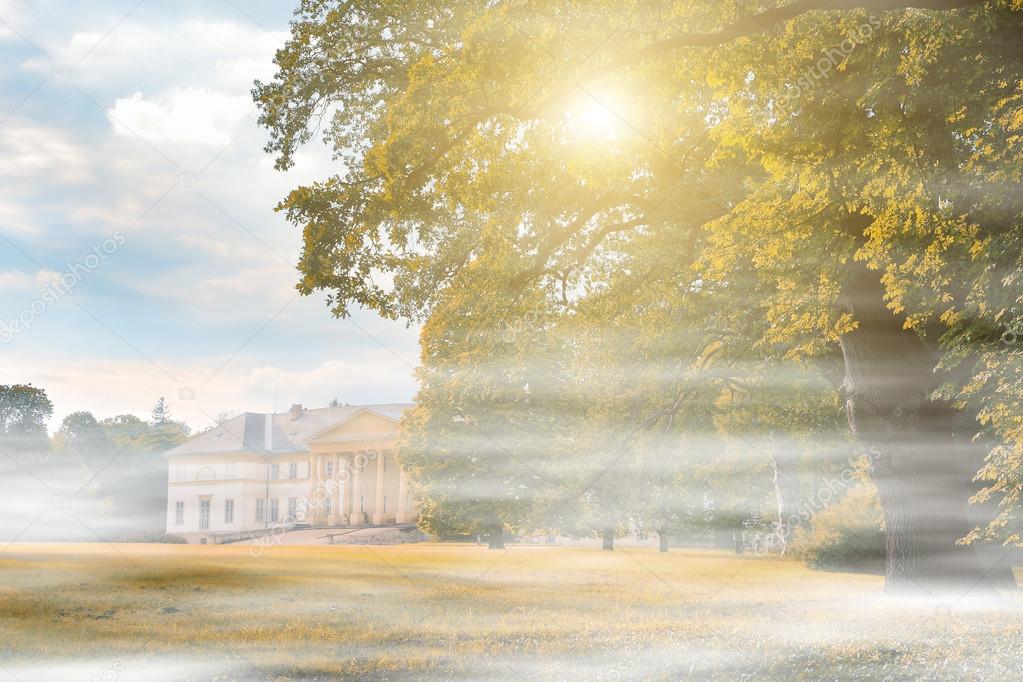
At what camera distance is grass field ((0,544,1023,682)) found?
39.0ft

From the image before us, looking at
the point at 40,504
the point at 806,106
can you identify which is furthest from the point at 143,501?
the point at 806,106

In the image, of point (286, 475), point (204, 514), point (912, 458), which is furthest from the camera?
point (286, 475)

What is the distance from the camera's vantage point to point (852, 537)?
32.1 m

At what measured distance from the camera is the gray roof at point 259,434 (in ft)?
251

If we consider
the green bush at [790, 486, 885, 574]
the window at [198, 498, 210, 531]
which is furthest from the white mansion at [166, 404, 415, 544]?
the green bush at [790, 486, 885, 574]

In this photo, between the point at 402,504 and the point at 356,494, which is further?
the point at 356,494

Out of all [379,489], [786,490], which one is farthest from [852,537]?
[379,489]

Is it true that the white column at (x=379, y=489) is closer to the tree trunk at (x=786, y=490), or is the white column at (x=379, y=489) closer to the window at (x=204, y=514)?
the window at (x=204, y=514)

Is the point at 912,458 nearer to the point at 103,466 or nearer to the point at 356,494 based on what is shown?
the point at 356,494

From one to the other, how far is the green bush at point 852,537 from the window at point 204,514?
182 feet

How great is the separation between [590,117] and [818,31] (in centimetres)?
479

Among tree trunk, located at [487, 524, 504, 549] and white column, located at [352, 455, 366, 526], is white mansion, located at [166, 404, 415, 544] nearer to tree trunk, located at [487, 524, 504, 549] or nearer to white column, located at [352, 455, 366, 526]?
white column, located at [352, 455, 366, 526]

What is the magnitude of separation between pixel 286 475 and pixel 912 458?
2557 inches

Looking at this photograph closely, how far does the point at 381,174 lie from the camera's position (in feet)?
49.2
